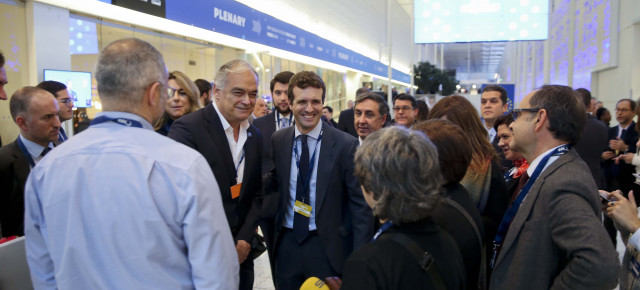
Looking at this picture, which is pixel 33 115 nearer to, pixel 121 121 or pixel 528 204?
pixel 121 121

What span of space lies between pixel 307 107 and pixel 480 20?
1135cm

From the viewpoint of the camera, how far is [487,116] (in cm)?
440

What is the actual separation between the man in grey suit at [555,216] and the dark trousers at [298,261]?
3.07 feet

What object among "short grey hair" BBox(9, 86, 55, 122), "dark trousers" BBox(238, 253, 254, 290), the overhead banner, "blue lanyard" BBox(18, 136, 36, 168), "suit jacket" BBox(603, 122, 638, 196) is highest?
the overhead banner

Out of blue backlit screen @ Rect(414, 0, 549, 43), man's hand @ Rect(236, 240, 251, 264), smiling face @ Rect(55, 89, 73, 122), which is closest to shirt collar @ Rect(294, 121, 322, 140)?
man's hand @ Rect(236, 240, 251, 264)

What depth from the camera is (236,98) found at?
7.34 ft

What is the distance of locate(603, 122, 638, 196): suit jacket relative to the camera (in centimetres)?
511

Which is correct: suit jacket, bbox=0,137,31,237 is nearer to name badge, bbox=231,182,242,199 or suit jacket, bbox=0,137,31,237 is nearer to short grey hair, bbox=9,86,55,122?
short grey hair, bbox=9,86,55,122

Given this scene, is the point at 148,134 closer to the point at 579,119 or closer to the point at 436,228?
the point at 436,228

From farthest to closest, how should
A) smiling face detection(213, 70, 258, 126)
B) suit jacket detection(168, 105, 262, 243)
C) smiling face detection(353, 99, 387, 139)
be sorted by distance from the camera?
smiling face detection(353, 99, 387, 139)
smiling face detection(213, 70, 258, 126)
suit jacket detection(168, 105, 262, 243)

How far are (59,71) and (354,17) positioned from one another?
16.3 meters

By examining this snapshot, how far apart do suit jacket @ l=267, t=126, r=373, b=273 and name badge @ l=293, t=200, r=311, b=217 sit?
45 millimetres

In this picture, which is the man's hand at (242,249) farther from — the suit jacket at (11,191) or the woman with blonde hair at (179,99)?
the woman with blonde hair at (179,99)

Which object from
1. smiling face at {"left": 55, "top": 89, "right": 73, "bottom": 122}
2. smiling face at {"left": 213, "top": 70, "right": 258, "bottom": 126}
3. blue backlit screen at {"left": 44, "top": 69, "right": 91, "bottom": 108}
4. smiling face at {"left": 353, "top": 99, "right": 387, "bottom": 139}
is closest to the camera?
smiling face at {"left": 213, "top": 70, "right": 258, "bottom": 126}
